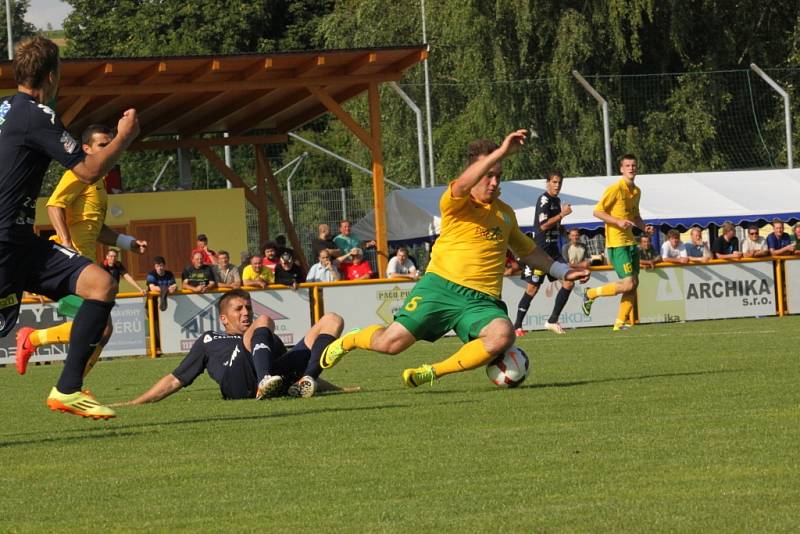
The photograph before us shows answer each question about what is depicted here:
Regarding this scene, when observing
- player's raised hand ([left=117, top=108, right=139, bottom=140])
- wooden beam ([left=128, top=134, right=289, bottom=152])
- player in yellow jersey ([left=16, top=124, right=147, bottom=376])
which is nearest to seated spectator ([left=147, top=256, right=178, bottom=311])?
player in yellow jersey ([left=16, top=124, right=147, bottom=376])

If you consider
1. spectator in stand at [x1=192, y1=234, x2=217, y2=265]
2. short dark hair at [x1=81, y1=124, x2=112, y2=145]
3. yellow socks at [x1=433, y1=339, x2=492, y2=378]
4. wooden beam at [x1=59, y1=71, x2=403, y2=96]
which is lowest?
yellow socks at [x1=433, y1=339, x2=492, y2=378]

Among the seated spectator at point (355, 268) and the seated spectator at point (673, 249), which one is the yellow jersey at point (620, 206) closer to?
the seated spectator at point (355, 268)

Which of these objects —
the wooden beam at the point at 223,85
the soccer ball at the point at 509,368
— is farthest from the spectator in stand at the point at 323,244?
the soccer ball at the point at 509,368

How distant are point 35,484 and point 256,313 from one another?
1503cm

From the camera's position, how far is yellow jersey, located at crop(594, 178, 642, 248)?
725 inches

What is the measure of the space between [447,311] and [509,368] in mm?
697

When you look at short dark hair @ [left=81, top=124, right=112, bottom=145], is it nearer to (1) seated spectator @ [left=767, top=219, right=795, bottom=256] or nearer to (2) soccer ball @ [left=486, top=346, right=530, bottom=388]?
(2) soccer ball @ [left=486, top=346, right=530, bottom=388]

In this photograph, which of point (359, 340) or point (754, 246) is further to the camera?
point (754, 246)

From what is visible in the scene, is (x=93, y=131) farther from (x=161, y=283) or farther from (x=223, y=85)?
(x=223, y=85)

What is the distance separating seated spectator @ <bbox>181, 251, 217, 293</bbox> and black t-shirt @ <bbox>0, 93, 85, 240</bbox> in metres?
13.7

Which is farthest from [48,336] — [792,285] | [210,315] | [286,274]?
[792,285]

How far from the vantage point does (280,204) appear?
111 feet

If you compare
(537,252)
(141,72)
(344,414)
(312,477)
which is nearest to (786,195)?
(141,72)

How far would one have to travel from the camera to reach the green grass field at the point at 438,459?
5477 mm
